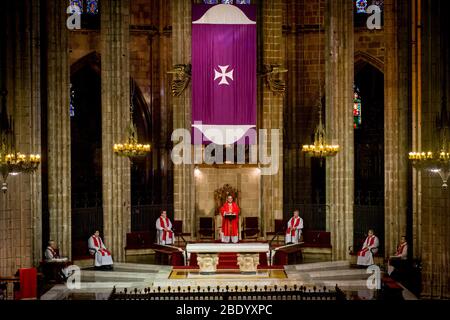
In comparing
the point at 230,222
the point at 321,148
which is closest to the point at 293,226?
the point at 230,222

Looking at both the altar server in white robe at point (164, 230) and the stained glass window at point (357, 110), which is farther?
the stained glass window at point (357, 110)

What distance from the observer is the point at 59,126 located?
27.7m

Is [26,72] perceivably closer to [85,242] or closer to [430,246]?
[85,242]

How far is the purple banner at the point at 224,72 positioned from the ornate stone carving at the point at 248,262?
4751 mm

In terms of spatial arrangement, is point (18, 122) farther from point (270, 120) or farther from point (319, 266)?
point (319, 266)

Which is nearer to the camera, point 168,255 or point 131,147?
point 131,147

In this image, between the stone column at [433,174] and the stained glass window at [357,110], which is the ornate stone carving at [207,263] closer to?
the stone column at [433,174]

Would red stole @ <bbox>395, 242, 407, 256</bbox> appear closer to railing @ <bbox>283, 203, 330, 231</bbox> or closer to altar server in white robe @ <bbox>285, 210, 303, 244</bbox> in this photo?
altar server in white robe @ <bbox>285, 210, 303, 244</bbox>

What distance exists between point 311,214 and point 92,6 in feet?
42.5

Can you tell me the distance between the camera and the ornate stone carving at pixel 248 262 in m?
25.7

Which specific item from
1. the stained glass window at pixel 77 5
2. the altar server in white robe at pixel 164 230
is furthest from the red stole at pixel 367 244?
the stained glass window at pixel 77 5
